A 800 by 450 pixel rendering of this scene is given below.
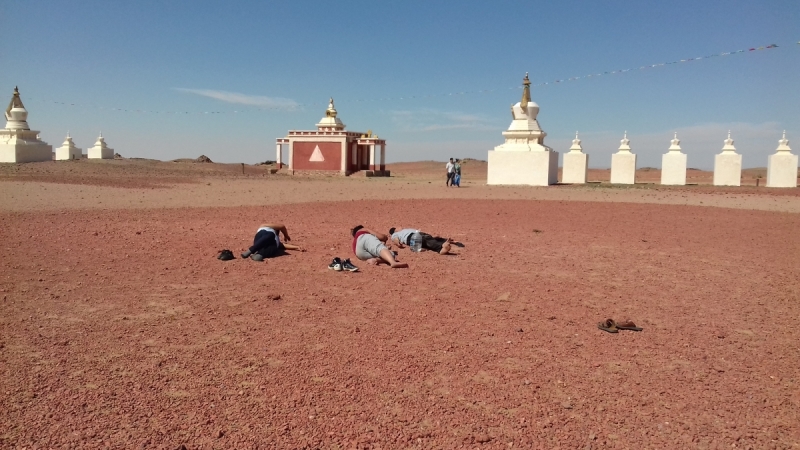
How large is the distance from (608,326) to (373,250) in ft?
12.1

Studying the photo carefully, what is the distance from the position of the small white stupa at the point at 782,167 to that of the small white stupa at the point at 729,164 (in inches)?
53.4

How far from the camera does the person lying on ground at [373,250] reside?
808cm

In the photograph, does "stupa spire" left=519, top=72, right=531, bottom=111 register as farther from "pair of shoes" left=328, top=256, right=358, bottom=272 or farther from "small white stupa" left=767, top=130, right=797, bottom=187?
"pair of shoes" left=328, top=256, right=358, bottom=272

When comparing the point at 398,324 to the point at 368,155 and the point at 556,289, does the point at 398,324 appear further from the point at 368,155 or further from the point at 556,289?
the point at 368,155

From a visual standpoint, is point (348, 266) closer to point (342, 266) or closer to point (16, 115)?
point (342, 266)

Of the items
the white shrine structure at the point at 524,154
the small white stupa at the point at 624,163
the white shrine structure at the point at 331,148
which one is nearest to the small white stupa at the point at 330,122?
the white shrine structure at the point at 331,148

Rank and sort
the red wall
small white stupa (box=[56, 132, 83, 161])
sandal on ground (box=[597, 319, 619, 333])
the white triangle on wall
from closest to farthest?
1. sandal on ground (box=[597, 319, 619, 333])
2. the red wall
3. the white triangle on wall
4. small white stupa (box=[56, 132, 83, 161])

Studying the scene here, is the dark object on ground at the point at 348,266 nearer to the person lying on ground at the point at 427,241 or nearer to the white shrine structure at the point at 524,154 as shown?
the person lying on ground at the point at 427,241

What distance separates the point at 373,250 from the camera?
8.30 metres

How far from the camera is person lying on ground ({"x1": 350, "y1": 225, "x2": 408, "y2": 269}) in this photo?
8078 millimetres

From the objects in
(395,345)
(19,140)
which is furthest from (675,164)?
(19,140)

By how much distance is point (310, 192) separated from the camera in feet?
73.1

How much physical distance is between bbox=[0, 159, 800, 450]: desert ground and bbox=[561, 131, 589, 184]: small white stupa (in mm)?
22944

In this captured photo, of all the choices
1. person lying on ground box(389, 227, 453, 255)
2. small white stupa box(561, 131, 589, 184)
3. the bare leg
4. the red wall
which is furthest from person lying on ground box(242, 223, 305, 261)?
the red wall
